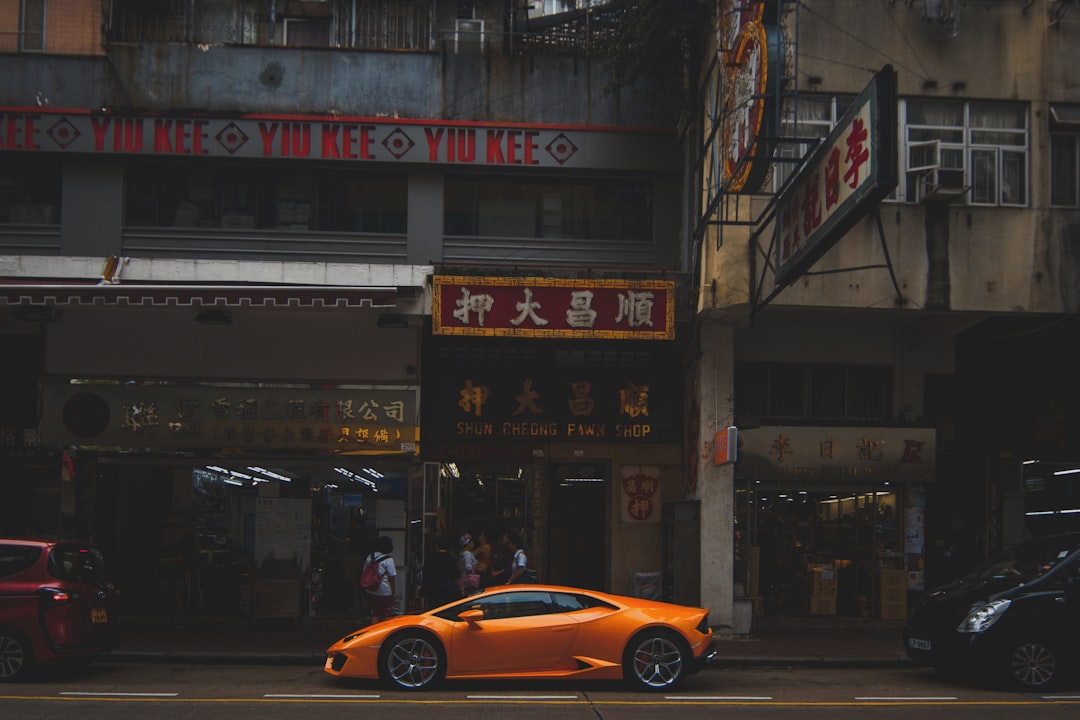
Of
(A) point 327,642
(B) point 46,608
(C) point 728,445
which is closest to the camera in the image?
(B) point 46,608

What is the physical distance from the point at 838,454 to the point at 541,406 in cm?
508

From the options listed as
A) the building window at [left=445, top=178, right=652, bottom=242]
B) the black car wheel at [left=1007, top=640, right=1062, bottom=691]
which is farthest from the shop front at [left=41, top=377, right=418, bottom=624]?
the black car wheel at [left=1007, top=640, right=1062, bottom=691]

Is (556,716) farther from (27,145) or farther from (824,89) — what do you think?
(27,145)

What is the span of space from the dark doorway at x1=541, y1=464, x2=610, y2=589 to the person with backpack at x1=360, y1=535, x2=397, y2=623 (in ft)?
14.8

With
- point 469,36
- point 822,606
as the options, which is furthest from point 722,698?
point 469,36

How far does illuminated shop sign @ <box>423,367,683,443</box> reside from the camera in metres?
19.5

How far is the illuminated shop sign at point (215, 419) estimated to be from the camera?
18.0 m

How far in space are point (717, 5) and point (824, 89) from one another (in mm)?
2056

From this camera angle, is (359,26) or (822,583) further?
(359,26)

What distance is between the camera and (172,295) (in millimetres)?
16203

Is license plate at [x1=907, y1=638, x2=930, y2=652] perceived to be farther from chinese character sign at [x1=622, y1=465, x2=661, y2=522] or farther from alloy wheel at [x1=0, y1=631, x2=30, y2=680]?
alloy wheel at [x1=0, y1=631, x2=30, y2=680]

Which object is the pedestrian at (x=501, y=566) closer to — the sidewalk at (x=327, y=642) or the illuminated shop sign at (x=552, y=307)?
the sidewalk at (x=327, y=642)

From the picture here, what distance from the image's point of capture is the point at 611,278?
1781cm

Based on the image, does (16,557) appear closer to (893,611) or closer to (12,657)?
(12,657)
